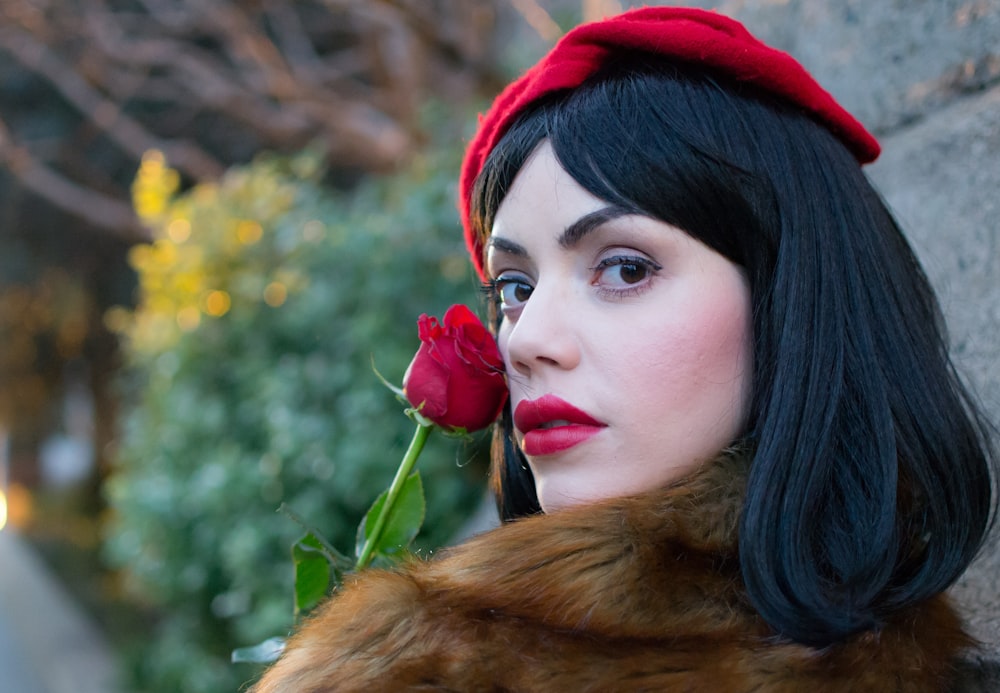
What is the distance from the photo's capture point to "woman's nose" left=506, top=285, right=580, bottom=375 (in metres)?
1.46

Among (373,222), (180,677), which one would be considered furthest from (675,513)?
(180,677)

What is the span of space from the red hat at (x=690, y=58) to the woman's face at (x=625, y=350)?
0.70 ft

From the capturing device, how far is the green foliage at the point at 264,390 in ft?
12.2

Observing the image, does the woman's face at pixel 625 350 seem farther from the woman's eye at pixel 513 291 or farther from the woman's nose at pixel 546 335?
the woman's eye at pixel 513 291

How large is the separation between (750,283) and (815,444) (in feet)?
0.93

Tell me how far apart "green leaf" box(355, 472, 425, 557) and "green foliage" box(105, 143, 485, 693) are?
167cm

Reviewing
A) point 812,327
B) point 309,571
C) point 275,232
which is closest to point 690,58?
point 812,327

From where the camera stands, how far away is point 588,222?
1.47 metres

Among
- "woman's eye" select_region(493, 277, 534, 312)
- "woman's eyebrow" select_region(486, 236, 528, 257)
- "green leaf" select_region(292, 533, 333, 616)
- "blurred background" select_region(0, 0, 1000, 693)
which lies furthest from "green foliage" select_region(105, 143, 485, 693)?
"woman's eyebrow" select_region(486, 236, 528, 257)

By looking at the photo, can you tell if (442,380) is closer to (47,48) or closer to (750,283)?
(750,283)

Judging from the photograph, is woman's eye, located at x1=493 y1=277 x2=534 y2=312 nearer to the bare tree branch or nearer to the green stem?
the green stem

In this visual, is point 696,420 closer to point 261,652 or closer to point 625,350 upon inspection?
point 625,350

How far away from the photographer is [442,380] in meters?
1.57

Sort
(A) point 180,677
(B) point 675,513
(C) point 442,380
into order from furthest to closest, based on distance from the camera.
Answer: (A) point 180,677
(C) point 442,380
(B) point 675,513
